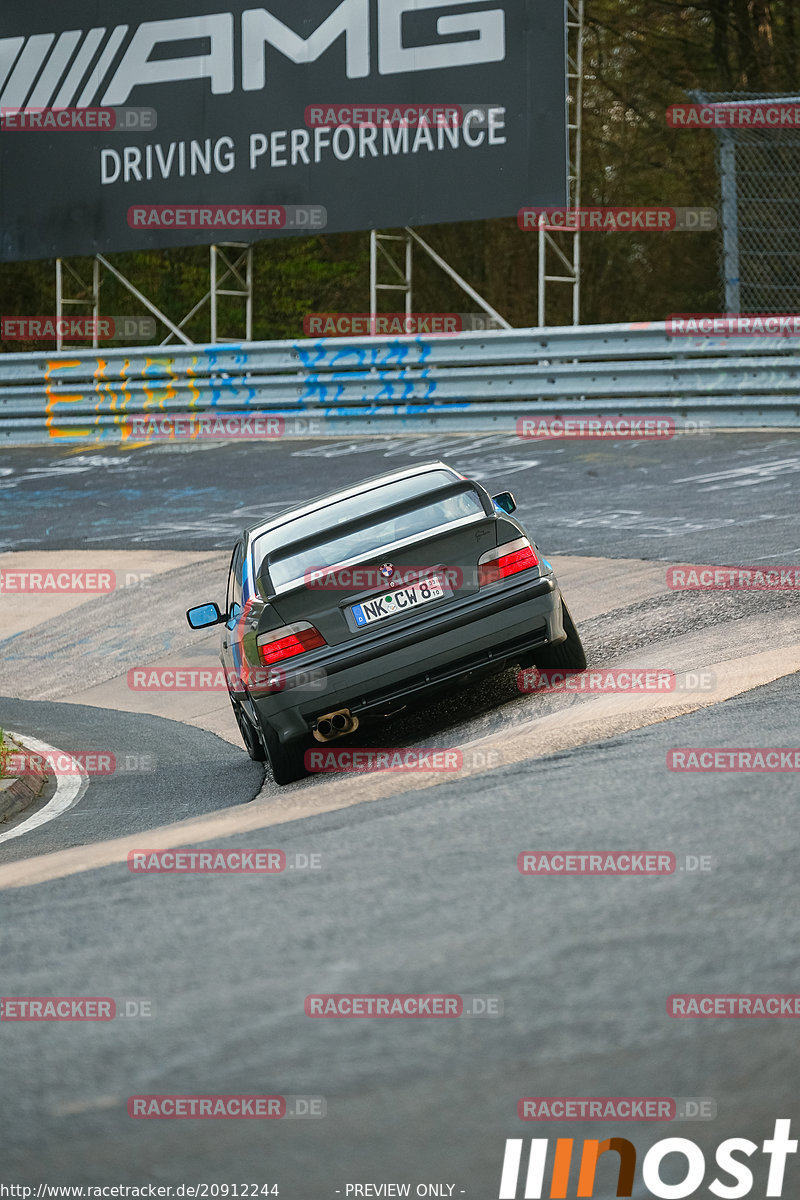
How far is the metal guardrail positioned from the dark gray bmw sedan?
919cm

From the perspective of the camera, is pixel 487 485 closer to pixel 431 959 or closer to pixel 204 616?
pixel 204 616

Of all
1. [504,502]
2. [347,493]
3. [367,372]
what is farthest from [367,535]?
[367,372]

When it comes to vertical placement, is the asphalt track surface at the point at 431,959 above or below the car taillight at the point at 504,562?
below

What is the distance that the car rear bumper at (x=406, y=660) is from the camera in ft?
24.7

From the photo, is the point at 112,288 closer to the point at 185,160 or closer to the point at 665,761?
the point at 185,160

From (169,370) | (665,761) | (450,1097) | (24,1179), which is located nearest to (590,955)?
(450,1097)

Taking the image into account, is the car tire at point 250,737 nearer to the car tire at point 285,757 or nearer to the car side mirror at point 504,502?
the car tire at point 285,757

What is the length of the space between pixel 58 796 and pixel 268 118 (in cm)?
1578

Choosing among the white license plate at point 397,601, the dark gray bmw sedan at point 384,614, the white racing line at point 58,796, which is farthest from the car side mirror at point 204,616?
the white license plate at point 397,601

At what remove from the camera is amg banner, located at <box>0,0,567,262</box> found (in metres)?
20.0

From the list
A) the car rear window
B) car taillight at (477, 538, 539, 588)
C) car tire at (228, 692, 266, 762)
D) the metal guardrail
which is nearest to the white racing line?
car tire at (228, 692, 266, 762)

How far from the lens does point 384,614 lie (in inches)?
301

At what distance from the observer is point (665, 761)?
5.84m

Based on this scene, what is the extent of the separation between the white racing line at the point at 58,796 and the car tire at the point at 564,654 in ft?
8.98
